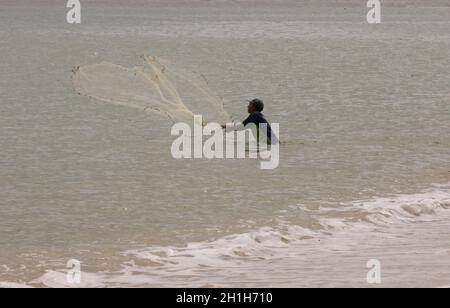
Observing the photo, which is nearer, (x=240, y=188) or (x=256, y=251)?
(x=256, y=251)

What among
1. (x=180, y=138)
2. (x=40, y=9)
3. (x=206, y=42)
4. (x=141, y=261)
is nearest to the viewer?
(x=141, y=261)

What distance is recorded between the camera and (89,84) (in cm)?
1459

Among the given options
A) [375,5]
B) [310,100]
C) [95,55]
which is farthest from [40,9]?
[310,100]

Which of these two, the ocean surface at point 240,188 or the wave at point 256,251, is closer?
the wave at point 256,251

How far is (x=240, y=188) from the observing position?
44.3 feet

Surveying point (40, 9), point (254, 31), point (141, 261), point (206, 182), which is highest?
point (40, 9)

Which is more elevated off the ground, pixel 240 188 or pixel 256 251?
pixel 240 188

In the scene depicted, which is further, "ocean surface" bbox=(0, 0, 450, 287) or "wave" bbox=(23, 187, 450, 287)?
"ocean surface" bbox=(0, 0, 450, 287)

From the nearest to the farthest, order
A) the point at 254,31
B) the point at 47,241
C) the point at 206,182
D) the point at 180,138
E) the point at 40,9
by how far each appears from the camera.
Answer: the point at 47,241 < the point at 206,182 < the point at 180,138 < the point at 254,31 < the point at 40,9

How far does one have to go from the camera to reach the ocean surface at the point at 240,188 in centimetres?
957

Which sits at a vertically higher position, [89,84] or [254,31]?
[254,31]

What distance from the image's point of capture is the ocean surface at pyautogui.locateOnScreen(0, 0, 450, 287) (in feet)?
31.4

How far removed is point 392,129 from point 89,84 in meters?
6.25

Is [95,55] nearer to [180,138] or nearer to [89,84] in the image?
[180,138]
